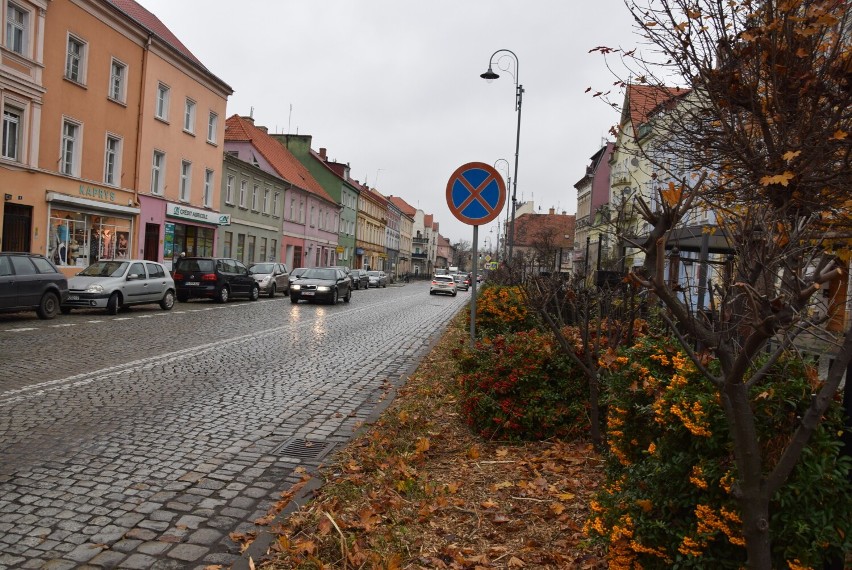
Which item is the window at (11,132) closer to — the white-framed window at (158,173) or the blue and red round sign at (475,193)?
the white-framed window at (158,173)

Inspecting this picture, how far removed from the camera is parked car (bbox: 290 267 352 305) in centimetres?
2775

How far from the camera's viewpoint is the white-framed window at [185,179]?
108 ft

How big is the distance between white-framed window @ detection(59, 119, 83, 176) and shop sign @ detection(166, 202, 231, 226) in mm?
6509

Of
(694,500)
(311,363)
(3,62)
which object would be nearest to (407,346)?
(311,363)

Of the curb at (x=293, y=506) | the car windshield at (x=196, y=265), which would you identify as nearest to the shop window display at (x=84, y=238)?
the car windshield at (x=196, y=265)

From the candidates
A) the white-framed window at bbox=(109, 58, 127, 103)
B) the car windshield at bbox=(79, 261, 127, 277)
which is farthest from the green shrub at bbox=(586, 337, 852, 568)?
the white-framed window at bbox=(109, 58, 127, 103)

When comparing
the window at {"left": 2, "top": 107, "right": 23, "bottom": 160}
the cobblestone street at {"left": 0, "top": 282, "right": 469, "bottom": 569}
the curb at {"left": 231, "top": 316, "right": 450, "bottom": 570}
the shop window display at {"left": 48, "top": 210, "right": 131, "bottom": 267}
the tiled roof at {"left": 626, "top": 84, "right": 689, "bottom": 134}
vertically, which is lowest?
the cobblestone street at {"left": 0, "top": 282, "right": 469, "bottom": 569}

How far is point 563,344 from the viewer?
18.6 ft

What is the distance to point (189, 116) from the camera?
33531 millimetres

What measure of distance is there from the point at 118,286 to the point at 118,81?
12.3 metres

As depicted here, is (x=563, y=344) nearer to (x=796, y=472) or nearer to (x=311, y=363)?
(x=796, y=472)

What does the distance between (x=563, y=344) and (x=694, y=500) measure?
9.44 feet

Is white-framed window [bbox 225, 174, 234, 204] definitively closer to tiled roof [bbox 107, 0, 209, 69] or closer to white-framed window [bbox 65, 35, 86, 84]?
tiled roof [bbox 107, 0, 209, 69]

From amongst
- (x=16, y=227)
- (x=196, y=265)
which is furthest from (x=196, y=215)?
(x=16, y=227)
